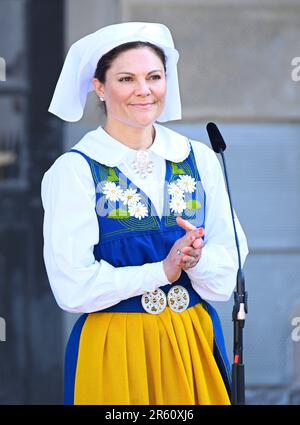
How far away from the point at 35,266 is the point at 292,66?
62.5 inches

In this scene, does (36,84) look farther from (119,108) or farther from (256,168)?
(119,108)

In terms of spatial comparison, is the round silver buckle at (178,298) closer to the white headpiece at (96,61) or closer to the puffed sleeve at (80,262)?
the puffed sleeve at (80,262)

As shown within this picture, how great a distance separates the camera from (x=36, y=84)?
5.38 m

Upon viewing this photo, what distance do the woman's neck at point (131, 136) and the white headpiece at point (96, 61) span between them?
0.12m

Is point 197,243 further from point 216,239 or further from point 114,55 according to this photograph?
point 114,55

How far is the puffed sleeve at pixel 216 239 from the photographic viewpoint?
9.68 ft

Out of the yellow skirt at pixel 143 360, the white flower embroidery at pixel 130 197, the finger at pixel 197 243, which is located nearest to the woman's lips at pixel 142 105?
the white flower embroidery at pixel 130 197

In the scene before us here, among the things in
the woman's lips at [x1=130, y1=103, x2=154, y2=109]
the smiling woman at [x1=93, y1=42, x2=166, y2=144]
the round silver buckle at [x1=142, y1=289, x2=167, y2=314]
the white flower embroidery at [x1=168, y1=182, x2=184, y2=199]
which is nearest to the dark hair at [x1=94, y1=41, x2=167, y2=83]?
the smiling woman at [x1=93, y1=42, x2=166, y2=144]

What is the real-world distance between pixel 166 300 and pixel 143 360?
0.17 m

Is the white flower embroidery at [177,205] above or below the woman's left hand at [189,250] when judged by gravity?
above

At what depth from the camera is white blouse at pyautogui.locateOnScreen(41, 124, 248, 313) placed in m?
2.85

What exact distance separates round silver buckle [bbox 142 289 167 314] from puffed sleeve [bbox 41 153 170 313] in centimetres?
5

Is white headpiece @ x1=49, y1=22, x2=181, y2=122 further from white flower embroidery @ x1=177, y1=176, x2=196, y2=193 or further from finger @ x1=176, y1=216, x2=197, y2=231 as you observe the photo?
finger @ x1=176, y1=216, x2=197, y2=231

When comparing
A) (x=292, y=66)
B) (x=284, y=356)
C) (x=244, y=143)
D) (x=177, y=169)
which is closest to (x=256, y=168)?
(x=244, y=143)
